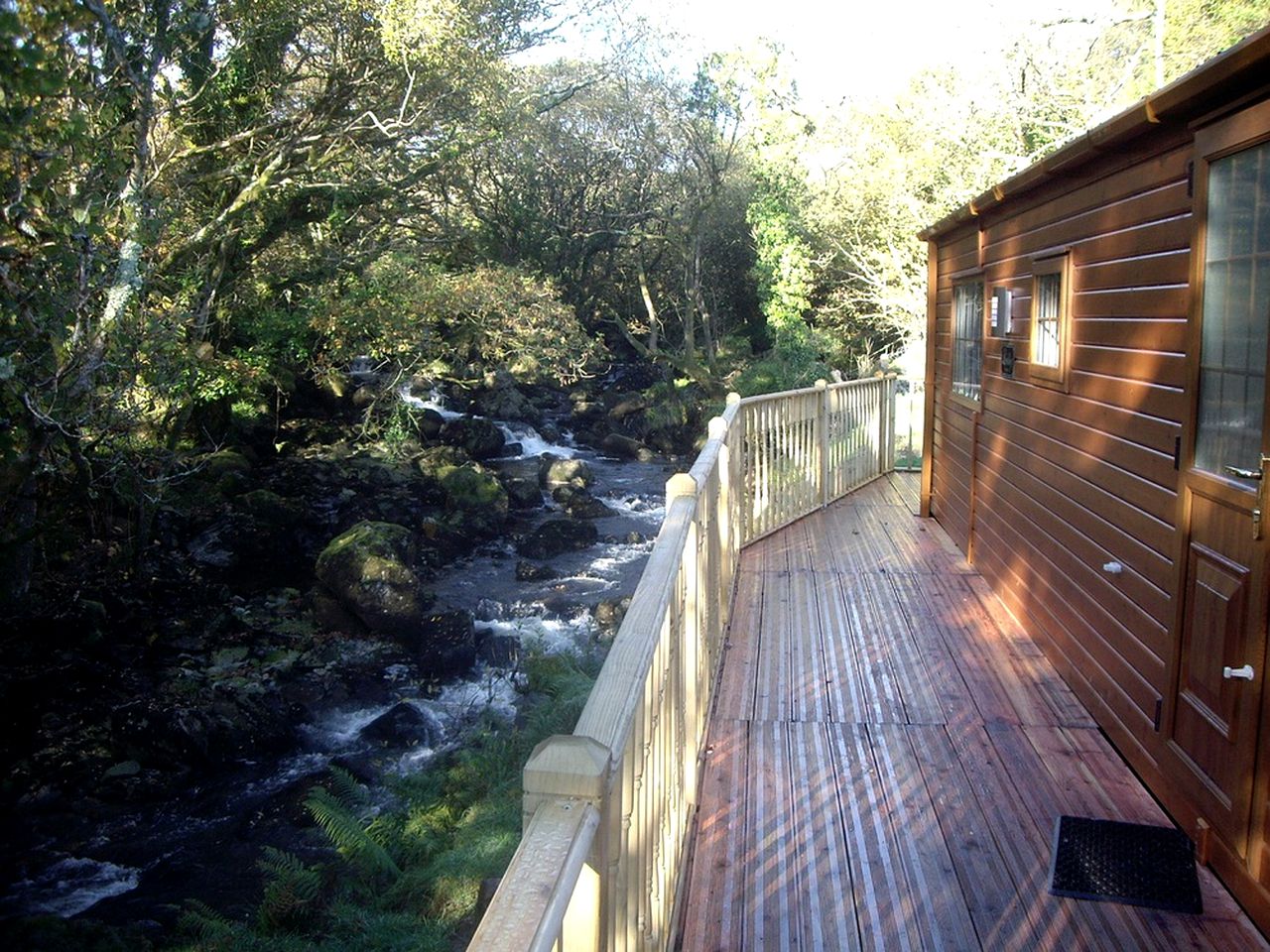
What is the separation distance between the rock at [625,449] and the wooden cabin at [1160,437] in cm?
1482

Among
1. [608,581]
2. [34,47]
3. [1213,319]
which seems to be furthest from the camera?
[608,581]

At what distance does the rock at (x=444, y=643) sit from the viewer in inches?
434

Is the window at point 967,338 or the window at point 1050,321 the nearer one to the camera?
the window at point 1050,321

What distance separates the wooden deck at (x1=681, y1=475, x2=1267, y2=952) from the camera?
3092 millimetres

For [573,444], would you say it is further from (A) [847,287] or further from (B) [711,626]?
(B) [711,626]

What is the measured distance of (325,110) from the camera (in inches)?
529

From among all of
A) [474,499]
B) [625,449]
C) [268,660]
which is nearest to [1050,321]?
[268,660]

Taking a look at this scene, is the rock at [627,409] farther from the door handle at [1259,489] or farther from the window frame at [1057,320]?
the door handle at [1259,489]

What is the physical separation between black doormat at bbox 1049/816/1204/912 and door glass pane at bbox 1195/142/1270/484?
51.2 inches

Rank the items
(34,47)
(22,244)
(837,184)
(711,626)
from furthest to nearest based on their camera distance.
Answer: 1. (837,184)
2. (22,244)
3. (34,47)
4. (711,626)

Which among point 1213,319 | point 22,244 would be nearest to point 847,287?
point 22,244

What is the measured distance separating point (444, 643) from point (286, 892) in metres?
4.69

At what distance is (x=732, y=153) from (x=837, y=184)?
3203mm

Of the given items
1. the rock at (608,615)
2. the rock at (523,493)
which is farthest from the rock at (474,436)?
the rock at (608,615)
